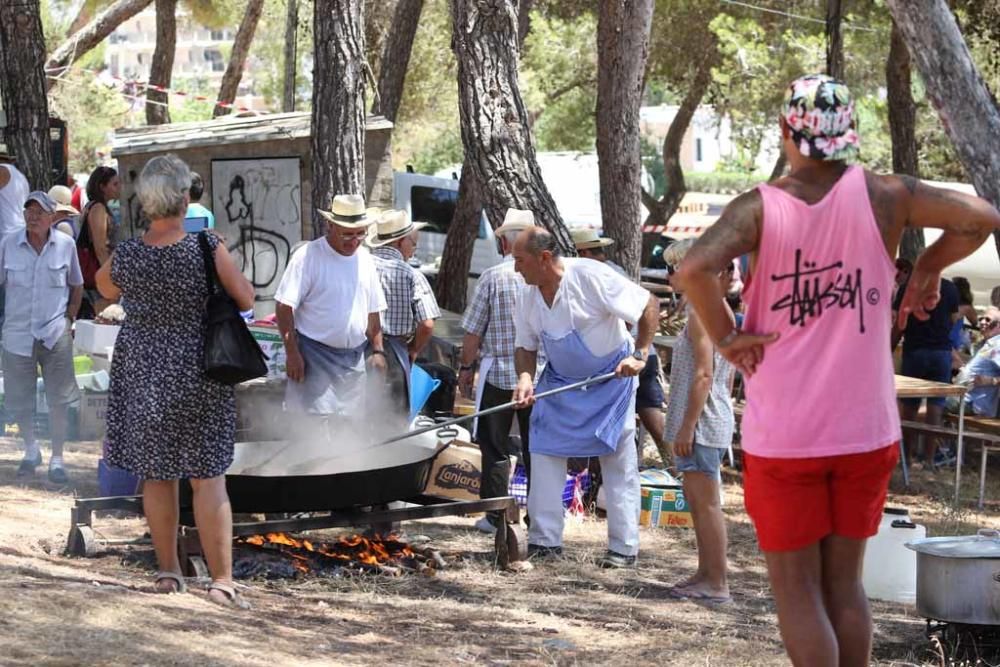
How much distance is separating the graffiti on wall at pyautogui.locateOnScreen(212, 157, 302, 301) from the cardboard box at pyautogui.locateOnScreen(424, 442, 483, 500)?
343 inches

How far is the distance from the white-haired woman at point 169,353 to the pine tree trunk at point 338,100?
17.9ft

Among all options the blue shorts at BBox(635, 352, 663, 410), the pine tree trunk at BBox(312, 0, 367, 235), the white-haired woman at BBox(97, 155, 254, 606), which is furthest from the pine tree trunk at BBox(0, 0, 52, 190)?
the white-haired woman at BBox(97, 155, 254, 606)

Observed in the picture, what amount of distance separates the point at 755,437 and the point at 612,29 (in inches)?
385

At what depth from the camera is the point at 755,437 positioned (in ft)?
14.0

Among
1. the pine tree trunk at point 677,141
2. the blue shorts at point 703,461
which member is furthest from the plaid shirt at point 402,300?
the pine tree trunk at point 677,141

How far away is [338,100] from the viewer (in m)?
11.8

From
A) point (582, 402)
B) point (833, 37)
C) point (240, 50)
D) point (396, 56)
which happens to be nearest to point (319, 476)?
point (582, 402)

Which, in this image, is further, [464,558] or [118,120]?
[118,120]

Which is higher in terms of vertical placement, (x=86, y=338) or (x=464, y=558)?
(x=86, y=338)

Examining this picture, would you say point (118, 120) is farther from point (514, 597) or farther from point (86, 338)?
point (514, 597)

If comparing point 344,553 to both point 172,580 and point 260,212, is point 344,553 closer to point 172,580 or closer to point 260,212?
point 172,580

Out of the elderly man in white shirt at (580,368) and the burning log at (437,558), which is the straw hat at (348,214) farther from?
the burning log at (437,558)

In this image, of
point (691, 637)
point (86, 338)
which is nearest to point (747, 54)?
point (86, 338)

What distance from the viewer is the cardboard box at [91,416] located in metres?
11.7
